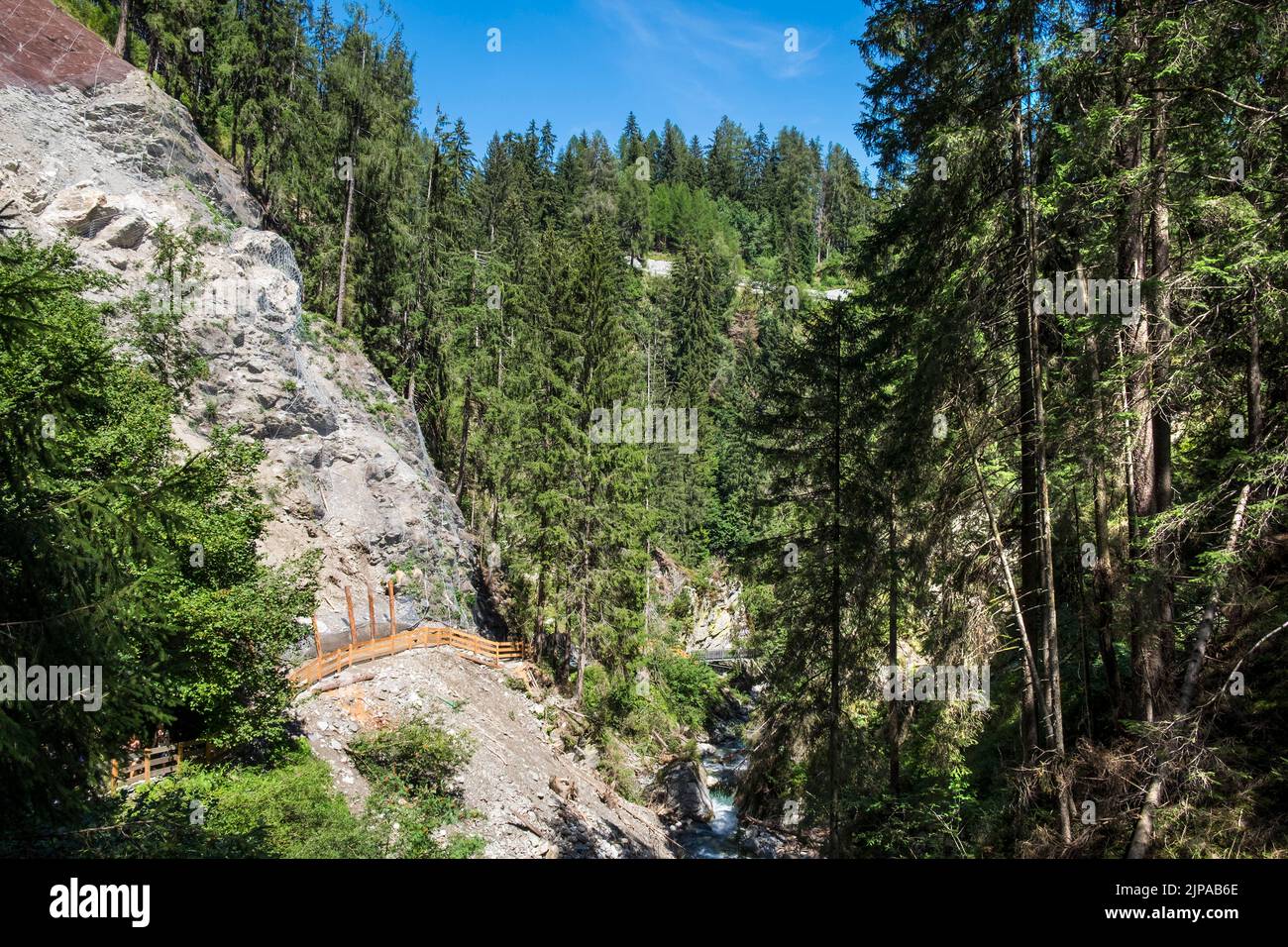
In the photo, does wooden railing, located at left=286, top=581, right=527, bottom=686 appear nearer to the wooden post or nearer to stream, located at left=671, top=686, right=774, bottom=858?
the wooden post

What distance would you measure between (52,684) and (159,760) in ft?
29.8

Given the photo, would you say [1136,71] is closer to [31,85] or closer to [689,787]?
[689,787]

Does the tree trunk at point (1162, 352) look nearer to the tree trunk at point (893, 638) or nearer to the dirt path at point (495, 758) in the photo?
the tree trunk at point (893, 638)

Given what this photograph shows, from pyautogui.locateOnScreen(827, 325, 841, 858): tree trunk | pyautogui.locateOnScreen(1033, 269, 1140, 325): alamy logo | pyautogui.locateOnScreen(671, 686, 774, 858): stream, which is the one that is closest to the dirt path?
pyautogui.locateOnScreen(671, 686, 774, 858): stream

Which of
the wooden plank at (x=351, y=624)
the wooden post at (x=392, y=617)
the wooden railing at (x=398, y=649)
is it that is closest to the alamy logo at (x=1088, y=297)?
the wooden railing at (x=398, y=649)

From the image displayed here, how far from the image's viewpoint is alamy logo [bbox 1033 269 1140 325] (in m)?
7.89

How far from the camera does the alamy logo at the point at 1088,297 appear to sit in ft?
25.9

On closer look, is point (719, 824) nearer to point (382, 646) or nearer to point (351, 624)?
point (382, 646)

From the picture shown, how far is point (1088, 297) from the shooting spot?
8.45 m
